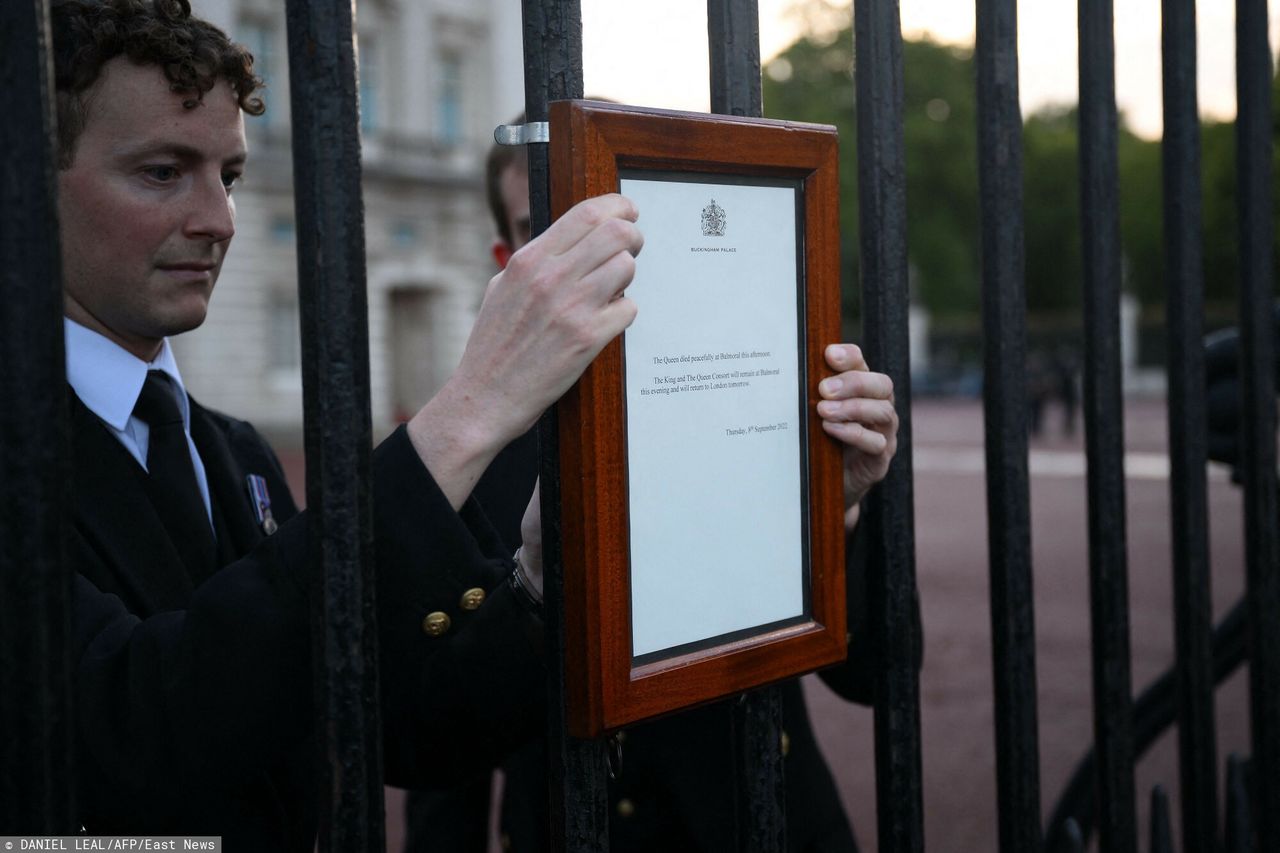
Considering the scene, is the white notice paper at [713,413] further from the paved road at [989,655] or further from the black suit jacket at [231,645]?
the paved road at [989,655]

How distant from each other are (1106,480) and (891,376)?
1.25 feet

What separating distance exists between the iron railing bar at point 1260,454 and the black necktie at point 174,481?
1.43 metres

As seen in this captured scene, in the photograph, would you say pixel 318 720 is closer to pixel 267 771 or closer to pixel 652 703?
pixel 652 703

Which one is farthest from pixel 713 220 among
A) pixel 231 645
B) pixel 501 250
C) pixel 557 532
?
pixel 501 250

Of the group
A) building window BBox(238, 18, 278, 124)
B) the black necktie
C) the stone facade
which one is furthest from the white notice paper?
building window BBox(238, 18, 278, 124)

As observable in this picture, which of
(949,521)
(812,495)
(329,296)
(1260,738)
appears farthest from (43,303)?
(949,521)

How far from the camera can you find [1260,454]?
5.71 feet

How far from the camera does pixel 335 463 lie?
3.37ft

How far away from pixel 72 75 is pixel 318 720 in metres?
0.87

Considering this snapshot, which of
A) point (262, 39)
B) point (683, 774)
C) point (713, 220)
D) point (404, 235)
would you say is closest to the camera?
point (713, 220)

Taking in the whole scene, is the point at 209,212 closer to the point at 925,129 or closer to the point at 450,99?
the point at 450,99

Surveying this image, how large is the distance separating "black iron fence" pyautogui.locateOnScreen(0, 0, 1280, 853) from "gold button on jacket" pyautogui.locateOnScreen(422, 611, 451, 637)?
7 centimetres

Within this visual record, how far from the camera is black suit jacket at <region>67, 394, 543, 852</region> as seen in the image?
1083 millimetres

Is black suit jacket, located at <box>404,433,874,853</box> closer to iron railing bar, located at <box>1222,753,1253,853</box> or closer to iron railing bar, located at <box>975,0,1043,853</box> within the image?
iron railing bar, located at <box>975,0,1043,853</box>
